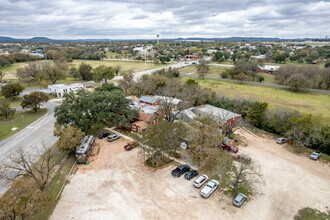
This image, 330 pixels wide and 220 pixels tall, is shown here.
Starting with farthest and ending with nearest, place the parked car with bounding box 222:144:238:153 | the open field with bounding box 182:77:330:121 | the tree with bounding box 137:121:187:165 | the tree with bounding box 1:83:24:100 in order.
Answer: the tree with bounding box 1:83:24:100
the open field with bounding box 182:77:330:121
the parked car with bounding box 222:144:238:153
the tree with bounding box 137:121:187:165

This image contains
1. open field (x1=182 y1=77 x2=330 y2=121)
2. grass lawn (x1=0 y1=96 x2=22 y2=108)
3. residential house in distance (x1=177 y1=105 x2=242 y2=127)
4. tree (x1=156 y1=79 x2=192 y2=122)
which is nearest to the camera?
residential house in distance (x1=177 y1=105 x2=242 y2=127)

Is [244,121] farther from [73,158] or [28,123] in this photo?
[28,123]

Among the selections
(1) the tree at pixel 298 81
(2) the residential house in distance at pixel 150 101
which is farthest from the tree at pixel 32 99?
(1) the tree at pixel 298 81

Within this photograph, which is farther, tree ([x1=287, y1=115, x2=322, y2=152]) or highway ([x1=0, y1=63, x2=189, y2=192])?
tree ([x1=287, y1=115, x2=322, y2=152])

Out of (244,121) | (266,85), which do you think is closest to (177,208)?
(244,121)

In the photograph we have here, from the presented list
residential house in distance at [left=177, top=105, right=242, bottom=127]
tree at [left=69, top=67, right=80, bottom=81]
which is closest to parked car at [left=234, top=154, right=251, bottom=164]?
residential house in distance at [left=177, top=105, right=242, bottom=127]

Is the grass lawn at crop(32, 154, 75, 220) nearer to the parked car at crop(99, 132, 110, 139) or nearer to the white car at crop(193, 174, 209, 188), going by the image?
the parked car at crop(99, 132, 110, 139)
